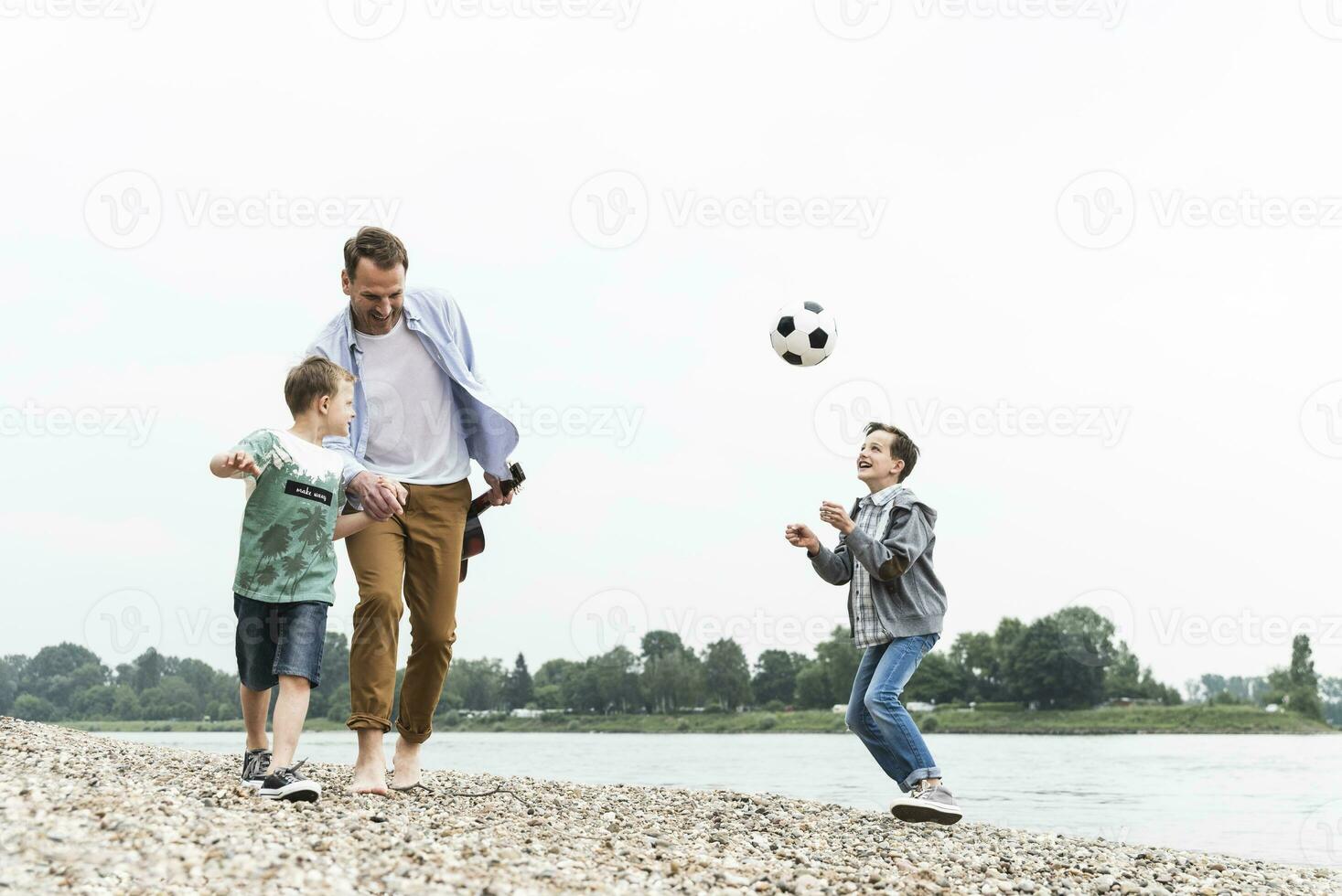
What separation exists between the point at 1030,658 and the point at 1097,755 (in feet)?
132

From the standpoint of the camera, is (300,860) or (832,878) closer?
(300,860)

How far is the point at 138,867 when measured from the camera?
12.1ft

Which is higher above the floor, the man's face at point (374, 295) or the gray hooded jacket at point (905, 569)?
the man's face at point (374, 295)

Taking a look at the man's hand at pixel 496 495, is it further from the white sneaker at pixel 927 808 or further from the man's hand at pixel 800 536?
the white sneaker at pixel 927 808

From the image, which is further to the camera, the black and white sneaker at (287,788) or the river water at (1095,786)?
the river water at (1095,786)

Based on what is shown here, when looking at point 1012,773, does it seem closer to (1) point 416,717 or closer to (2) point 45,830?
(1) point 416,717

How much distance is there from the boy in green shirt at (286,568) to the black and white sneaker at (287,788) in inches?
1.6

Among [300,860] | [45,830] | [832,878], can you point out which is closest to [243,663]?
[45,830]

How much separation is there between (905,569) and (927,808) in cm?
136

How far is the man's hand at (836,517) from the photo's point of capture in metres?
6.16

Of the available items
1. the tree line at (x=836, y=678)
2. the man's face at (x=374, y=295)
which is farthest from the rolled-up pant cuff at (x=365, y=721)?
the tree line at (x=836, y=678)

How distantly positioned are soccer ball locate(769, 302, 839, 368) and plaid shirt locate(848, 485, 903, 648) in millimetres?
1734

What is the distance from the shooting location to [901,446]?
6.86 metres
